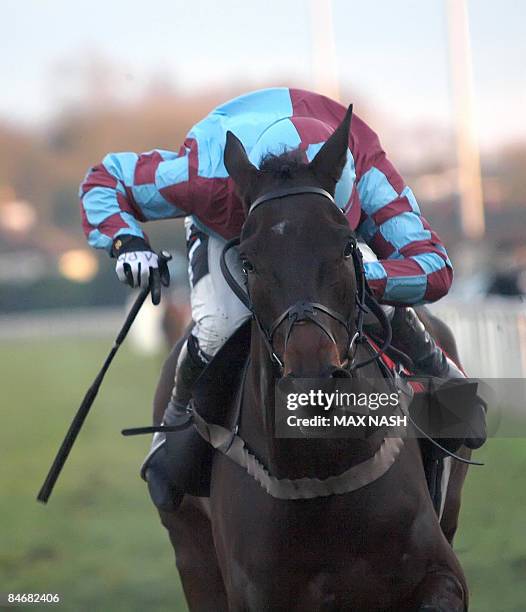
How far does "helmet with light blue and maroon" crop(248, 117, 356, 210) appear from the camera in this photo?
129 inches

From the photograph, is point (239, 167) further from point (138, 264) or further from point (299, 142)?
point (138, 264)

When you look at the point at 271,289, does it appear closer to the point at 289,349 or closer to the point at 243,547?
the point at 289,349

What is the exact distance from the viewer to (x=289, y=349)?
279cm

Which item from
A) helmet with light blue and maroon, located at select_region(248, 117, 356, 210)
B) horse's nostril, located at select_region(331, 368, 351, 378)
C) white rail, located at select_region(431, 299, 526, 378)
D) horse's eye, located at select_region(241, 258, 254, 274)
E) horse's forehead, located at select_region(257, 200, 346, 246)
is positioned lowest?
white rail, located at select_region(431, 299, 526, 378)

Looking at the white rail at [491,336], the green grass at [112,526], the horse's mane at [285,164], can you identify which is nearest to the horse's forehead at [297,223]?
the horse's mane at [285,164]

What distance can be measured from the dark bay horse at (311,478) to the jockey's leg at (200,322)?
226mm

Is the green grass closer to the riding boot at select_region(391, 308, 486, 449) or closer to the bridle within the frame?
the riding boot at select_region(391, 308, 486, 449)

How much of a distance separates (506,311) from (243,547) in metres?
6.79

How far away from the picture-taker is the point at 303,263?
9.41 feet

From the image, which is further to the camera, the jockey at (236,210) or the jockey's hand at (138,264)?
the jockey's hand at (138,264)

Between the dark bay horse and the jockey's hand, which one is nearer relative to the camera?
the dark bay horse

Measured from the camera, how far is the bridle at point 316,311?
9.21 feet

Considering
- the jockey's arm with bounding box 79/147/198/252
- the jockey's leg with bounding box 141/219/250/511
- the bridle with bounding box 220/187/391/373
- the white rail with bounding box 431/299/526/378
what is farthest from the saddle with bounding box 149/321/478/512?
the white rail with bounding box 431/299/526/378

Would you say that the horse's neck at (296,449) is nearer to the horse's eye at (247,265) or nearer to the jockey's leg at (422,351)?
the horse's eye at (247,265)
